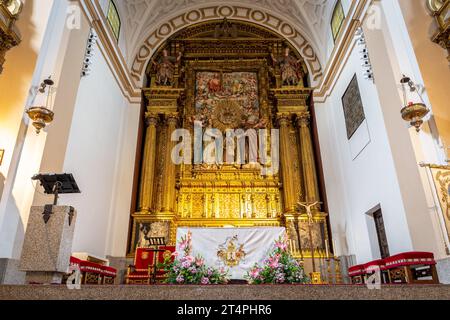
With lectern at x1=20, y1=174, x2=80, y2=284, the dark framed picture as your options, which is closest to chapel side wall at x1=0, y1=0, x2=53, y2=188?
lectern at x1=20, y1=174, x2=80, y2=284

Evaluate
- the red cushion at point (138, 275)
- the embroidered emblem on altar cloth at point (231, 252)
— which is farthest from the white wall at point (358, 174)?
the red cushion at point (138, 275)

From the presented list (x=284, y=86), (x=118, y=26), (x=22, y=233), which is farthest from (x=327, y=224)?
(x=118, y=26)

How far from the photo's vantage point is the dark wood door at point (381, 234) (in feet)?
22.2

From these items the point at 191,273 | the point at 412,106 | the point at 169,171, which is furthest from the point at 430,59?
the point at 169,171

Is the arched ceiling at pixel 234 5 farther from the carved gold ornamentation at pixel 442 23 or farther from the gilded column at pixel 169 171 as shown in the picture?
the carved gold ornamentation at pixel 442 23

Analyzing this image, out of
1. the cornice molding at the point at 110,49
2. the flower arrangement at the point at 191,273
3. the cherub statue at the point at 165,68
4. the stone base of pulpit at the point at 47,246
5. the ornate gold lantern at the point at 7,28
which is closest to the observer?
the stone base of pulpit at the point at 47,246

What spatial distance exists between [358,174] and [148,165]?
594cm

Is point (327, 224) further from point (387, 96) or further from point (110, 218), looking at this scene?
point (110, 218)

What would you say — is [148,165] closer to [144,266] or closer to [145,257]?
[145,257]

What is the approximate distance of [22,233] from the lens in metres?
4.60

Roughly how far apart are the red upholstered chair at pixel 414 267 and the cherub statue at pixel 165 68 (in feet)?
28.1

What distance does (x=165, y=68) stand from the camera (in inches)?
428

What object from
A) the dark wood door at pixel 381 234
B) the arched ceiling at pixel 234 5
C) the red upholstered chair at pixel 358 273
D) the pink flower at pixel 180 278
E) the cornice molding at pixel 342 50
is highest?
the arched ceiling at pixel 234 5

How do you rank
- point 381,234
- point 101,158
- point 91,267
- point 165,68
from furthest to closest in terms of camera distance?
point 165,68, point 101,158, point 381,234, point 91,267
